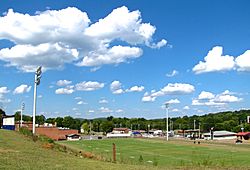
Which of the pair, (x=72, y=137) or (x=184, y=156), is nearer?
(x=184, y=156)

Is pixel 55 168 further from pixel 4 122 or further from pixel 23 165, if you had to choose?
pixel 4 122

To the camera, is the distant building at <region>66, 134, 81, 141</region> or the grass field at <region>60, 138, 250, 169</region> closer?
the grass field at <region>60, 138, 250, 169</region>

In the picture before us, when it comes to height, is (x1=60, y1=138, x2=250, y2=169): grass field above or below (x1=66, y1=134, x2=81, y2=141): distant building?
above

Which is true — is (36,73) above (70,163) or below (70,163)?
above

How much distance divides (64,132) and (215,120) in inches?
3555

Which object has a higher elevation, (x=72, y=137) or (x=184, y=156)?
(x=184, y=156)

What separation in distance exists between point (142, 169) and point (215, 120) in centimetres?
18267

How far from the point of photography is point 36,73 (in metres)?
43.5

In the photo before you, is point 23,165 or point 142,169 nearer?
point 23,165

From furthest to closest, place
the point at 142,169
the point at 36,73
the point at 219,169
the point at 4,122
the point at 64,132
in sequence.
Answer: the point at 64,132 → the point at 4,122 → the point at 36,73 → the point at 219,169 → the point at 142,169

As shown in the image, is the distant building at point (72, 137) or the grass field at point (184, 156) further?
the distant building at point (72, 137)

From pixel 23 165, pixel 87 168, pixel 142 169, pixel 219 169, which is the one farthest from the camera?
pixel 219 169

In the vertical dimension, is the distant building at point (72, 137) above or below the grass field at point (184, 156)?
below

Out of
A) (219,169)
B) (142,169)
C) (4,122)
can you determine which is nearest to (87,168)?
(142,169)
